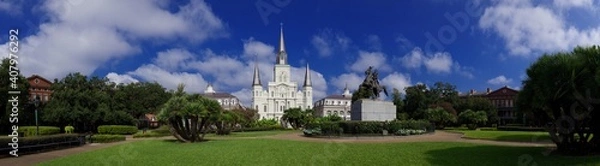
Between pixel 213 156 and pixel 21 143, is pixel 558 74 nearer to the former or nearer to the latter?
pixel 213 156

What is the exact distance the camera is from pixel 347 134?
95.3ft

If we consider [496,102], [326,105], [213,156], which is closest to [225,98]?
[326,105]

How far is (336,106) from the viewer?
156m

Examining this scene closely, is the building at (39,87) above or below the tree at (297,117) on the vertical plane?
above

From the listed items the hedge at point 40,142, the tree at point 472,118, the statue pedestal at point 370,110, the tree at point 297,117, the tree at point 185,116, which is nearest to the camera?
the hedge at point 40,142

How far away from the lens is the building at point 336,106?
152250mm

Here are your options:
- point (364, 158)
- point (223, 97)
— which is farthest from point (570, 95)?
point (223, 97)

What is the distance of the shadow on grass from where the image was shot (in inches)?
535

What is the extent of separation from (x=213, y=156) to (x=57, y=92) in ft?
150

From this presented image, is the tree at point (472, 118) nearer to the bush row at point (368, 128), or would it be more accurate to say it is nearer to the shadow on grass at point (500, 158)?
the bush row at point (368, 128)

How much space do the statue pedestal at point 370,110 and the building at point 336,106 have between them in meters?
114

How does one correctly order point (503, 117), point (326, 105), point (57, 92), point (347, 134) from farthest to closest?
point (326, 105), point (503, 117), point (57, 92), point (347, 134)

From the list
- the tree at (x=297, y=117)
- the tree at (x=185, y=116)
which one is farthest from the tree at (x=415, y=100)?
the tree at (x=185, y=116)

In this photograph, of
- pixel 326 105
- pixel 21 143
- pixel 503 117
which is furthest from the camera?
pixel 326 105
